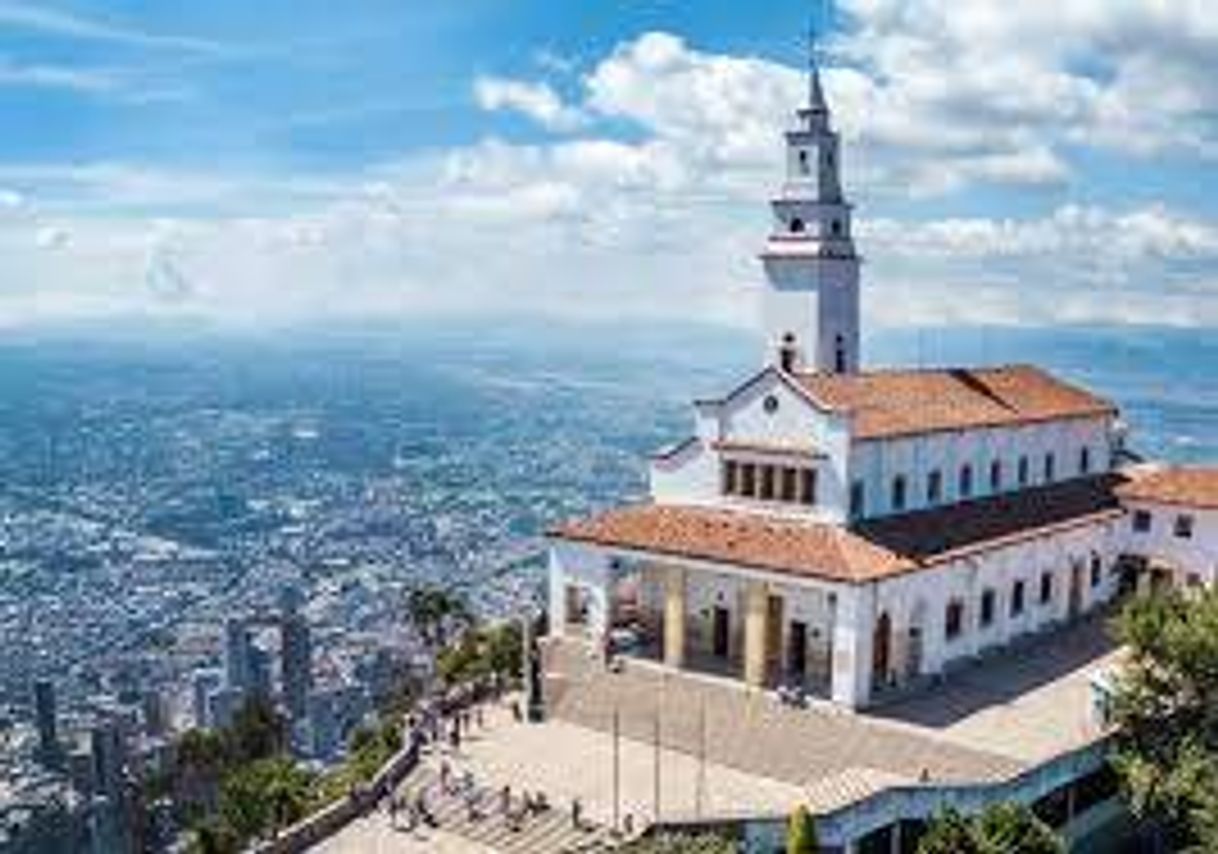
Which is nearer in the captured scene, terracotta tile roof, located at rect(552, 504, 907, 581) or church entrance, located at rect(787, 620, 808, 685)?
terracotta tile roof, located at rect(552, 504, 907, 581)

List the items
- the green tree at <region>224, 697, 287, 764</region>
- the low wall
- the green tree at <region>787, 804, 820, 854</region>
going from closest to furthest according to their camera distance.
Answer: the green tree at <region>787, 804, 820, 854</region>, the low wall, the green tree at <region>224, 697, 287, 764</region>

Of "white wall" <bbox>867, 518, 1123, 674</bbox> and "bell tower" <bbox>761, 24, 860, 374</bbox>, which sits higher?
"bell tower" <bbox>761, 24, 860, 374</bbox>

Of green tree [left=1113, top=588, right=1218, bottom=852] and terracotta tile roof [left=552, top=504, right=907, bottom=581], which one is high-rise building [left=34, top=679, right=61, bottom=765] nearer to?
terracotta tile roof [left=552, top=504, right=907, bottom=581]

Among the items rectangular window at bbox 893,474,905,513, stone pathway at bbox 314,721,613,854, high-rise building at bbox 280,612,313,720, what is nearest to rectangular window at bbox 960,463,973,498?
rectangular window at bbox 893,474,905,513

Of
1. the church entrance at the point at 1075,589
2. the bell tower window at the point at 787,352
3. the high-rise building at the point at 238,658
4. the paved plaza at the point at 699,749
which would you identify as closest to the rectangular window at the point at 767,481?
the paved plaza at the point at 699,749

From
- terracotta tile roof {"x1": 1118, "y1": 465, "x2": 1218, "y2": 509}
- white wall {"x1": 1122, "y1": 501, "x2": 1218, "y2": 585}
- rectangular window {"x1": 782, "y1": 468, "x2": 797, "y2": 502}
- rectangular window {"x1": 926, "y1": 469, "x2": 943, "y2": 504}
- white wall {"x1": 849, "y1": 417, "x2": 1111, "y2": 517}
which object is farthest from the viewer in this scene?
terracotta tile roof {"x1": 1118, "y1": 465, "x2": 1218, "y2": 509}

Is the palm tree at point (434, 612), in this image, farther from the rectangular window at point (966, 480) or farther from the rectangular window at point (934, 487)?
the rectangular window at point (966, 480)

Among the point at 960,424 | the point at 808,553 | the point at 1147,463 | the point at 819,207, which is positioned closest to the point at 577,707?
the point at 808,553
